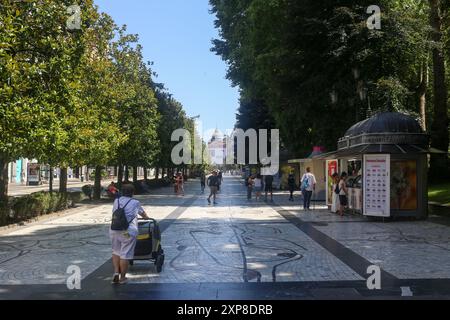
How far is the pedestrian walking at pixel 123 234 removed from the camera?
27.2 feet

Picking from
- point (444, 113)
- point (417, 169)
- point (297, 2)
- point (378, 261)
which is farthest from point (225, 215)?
point (444, 113)

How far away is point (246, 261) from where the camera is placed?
10.3m

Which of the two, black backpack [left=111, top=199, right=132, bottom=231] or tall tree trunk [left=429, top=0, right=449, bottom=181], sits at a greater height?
tall tree trunk [left=429, top=0, right=449, bottom=181]

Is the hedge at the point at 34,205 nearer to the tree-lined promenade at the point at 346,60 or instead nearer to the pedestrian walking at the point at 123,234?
the pedestrian walking at the point at 123,234

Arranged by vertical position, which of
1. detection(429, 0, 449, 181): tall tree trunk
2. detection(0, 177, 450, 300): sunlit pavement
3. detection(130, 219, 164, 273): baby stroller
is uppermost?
detection(429, 0, 449, 181): tall tree trunk

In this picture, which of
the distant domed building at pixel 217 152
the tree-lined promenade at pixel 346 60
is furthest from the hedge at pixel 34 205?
the distant domed building at pixel 217 152

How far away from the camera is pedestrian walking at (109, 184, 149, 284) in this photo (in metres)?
8.29

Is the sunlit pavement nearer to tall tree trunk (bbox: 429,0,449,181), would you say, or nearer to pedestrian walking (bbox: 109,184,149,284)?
pedestrian walking (bbox: 109,184,149,284)

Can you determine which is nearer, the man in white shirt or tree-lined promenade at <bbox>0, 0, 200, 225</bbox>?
tree-lined promenade at <bbox>0, 0, 200, 225</bbox>

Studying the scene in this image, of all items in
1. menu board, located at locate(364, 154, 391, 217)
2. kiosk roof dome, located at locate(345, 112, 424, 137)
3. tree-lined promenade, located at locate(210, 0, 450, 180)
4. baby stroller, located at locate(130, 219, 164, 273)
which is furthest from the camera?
tree-lined promenade, located at locate(210, 0, 450, 180)

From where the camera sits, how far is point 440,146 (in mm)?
27078

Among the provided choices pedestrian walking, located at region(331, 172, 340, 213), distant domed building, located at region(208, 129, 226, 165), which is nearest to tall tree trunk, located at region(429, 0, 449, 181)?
pedestrian walking, located at region(331, 172, 340, 213)

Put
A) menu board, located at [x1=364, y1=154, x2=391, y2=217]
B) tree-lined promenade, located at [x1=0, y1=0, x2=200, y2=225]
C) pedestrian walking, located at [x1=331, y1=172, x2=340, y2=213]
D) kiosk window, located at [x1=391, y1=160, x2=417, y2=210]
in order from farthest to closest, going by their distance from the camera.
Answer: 1. pedestrian walking, located at [x1=331, y1=172, x2=340, y2=213]
2. kiosk window, located at [x1=391, y1=160, x2=417, y2=210]
3. menu board, located at [x1=364, y1=154, x2=391, y2=217]
4. tree-lined promenade, located at [x1=0, y1=0, x2=200, y2=225]

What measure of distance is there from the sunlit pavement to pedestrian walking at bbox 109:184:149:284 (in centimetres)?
30
